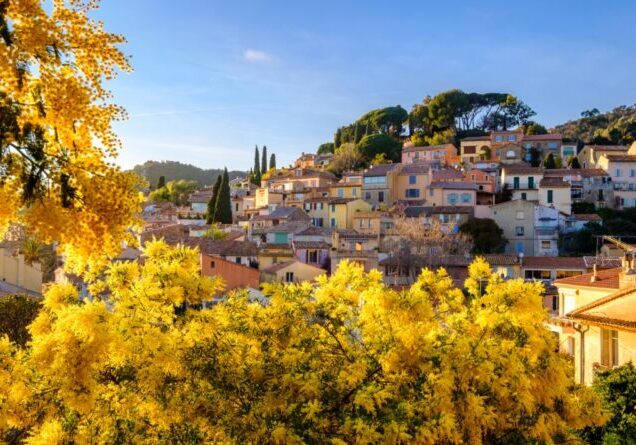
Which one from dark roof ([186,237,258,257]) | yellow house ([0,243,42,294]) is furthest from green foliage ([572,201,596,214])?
yellow house ([0,243,42,294])

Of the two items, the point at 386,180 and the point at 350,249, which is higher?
the point at 386,180

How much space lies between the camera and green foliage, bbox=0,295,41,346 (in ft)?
84.3

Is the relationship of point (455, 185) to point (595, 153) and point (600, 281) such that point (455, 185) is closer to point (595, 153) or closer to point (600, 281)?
point (595, 153)

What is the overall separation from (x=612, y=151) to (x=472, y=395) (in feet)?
268

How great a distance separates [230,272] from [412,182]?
35833mm

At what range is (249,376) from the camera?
924 cm

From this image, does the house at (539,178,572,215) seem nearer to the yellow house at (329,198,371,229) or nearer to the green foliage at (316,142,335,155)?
the yellow house at (329,198,371,229)

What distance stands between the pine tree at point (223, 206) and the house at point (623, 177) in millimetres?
48230

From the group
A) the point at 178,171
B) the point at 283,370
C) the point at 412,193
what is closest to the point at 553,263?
the point at 412,193

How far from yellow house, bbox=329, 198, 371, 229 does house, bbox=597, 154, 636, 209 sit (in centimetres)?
3063

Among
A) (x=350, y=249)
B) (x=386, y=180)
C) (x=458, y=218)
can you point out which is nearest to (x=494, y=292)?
(x=350, y=249)

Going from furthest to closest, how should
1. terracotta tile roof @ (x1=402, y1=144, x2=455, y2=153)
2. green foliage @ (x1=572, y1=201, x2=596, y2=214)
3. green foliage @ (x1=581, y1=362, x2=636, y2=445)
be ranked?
terracotta tile roof @ (x1=402, y1=144, x2=455, y2=153) → green foliage @ (x1=572, y1=201, x2=596, y2=214) → green foliage @ (x1=581, y1=362, x2=636, y2=445)

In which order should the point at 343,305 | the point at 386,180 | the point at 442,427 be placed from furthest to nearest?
the point at 386,180
the point at 343,305
the point at 442,427

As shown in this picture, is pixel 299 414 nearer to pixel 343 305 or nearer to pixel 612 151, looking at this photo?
pixel 343 305
